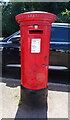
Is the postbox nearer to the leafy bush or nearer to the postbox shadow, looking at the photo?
the postbox shadow

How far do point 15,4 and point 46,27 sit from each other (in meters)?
13.7

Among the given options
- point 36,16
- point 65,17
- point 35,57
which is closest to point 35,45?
point 35,57

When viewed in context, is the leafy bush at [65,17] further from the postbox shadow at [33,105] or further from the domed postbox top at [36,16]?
the postbox shadow at [33,105]

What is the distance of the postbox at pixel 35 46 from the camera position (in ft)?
7.65

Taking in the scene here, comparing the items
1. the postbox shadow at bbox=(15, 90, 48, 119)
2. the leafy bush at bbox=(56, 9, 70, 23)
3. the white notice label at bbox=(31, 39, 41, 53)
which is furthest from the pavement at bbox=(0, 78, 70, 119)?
the leafy bush at bbox=(56, 9, 70, 23)

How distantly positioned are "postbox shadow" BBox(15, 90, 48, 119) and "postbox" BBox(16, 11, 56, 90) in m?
0.13

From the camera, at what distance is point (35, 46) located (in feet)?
8.07

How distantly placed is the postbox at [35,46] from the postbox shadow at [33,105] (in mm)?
132

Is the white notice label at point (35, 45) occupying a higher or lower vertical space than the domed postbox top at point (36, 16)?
lower

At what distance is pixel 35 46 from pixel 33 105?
1.11 meters

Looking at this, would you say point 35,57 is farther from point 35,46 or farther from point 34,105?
point 34,105

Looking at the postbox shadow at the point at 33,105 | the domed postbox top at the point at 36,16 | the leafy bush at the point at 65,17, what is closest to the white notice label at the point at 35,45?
the domed postbox top at the point at 36,16

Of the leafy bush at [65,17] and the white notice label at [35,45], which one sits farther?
the leafy bush at [65,17]

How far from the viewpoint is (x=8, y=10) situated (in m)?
15.6
